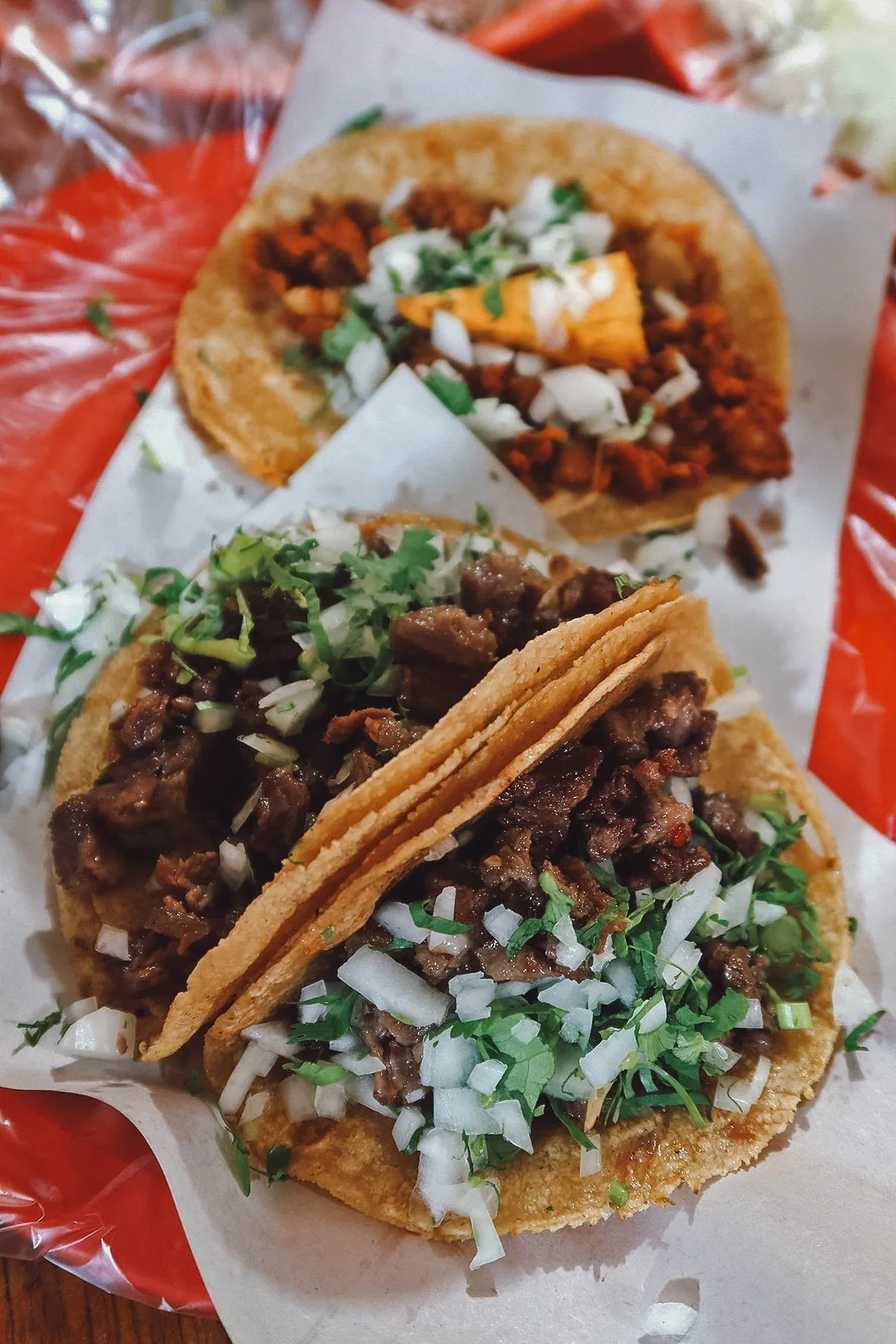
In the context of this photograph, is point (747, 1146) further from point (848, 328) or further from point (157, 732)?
point (848, 328)

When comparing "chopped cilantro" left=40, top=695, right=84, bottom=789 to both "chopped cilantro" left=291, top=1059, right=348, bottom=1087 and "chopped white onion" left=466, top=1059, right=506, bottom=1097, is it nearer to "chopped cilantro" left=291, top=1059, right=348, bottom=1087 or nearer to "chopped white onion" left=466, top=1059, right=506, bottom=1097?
"chopped cilantro" left=291, top=1059, right=348, bottom=1087

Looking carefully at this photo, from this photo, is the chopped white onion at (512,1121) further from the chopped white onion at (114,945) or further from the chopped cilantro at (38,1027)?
the chopped cilantro at (38,1027)

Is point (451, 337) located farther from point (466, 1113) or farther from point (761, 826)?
point (466, 1113)

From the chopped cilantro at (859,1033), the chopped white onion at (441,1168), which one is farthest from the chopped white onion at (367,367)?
the chopped cilantro at (859,1033)

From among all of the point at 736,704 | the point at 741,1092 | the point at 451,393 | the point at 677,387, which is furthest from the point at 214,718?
the point at 677,387

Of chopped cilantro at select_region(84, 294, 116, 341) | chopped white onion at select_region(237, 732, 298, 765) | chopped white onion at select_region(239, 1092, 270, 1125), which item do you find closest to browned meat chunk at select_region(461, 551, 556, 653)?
chopped white onion at select_region(237, 732, 298, 765)
